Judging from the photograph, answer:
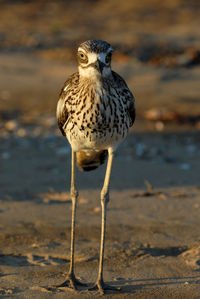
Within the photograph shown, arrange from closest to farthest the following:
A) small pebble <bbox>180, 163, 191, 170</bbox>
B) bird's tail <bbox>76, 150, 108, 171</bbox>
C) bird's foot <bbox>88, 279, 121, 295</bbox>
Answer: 1. bird's foot <bbox>88, 279, 121, 295</bbox>
2. bird's tail <bbox>76, 150, 108, 171</bbox>
3. small pebble <bbox>180, 163, 191, 170</bbox>

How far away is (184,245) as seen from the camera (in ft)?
16.3

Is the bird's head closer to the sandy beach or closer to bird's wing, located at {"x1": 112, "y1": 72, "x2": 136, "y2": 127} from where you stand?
bird's wing, located at {"x1": 112, "y1": 72, "x2": 136, "y2": 127}

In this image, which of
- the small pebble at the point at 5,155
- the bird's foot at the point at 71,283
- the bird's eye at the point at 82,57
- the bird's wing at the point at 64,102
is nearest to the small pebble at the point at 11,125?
the small pebble at the point at 5,155

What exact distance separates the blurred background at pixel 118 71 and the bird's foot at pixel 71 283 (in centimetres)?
224

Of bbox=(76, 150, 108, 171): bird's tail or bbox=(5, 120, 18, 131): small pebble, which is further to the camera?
bbox=(5, 120, 18, 131): small pebble

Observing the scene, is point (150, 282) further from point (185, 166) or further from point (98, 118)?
point (185, 166)

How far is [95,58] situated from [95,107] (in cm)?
38

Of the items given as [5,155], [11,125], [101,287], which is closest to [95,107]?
[101,287]

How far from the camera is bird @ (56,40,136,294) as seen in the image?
394 centimetres

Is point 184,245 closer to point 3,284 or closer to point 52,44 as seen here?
point 3,284

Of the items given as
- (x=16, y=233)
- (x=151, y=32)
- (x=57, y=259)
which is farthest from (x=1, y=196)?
(x=151, y=32)

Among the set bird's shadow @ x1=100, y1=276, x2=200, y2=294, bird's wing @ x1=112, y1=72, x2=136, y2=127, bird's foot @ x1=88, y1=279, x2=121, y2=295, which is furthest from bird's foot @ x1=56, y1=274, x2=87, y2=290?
bird's wing @ x1=112, y1=72, x2=136, y2=127

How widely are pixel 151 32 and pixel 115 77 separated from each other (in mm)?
11130

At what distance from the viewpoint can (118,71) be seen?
11.7 metres
